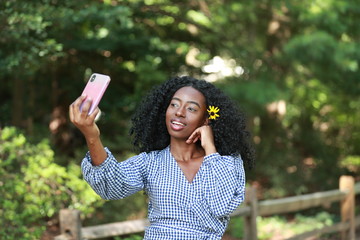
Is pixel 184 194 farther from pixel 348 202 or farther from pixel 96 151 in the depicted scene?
pixel 348 202

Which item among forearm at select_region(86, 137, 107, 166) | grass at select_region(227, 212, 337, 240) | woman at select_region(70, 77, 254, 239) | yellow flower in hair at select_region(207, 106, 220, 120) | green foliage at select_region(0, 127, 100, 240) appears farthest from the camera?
grass at select_region(227, 212, 337, 240)

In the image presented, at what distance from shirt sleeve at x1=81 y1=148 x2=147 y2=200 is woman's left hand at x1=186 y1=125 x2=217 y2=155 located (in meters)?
0.22

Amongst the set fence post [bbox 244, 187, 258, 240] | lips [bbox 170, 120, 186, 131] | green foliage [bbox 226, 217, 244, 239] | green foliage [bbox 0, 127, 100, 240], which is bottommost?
green foliage [bbox 226, 217, 244, 239]

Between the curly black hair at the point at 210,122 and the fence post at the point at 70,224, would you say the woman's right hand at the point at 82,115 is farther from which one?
the fence post at the point at 70,224

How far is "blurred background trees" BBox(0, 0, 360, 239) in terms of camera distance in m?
5.35

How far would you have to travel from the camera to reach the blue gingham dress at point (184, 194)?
8.44ft

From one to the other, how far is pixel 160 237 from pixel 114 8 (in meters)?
3.51

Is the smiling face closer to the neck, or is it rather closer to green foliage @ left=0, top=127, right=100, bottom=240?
the neck

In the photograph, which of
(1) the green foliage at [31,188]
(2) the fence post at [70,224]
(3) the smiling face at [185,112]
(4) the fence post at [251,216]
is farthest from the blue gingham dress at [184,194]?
(4) the fence post at [251,216]

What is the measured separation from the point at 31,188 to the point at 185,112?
2.36 meters

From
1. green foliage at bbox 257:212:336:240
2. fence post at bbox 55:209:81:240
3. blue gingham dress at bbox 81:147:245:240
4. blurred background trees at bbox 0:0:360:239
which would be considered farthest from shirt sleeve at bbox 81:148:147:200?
green foliage at bbox 257:212:336:240

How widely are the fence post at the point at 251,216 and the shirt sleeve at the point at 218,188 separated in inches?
114

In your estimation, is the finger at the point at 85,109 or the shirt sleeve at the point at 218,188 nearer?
the finger at the point at 85,109

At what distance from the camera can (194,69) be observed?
901 cm
